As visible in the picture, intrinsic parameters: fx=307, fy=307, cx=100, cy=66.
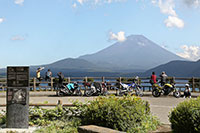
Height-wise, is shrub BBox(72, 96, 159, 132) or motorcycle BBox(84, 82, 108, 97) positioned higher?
motorcycle BBox(84, 82, 108, 97)

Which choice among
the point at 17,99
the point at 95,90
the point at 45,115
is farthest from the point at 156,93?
the point at 17,99

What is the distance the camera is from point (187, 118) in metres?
6.94

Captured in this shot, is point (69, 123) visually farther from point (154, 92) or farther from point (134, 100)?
point (154, 92)

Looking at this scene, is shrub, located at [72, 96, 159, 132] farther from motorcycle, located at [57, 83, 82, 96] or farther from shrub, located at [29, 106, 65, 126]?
motorcycle, located at [57, 83, 82, 96]

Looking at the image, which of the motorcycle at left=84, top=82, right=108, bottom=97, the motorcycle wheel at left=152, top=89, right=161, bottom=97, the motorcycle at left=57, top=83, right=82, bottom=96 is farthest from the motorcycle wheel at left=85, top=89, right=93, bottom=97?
the motorcycle wheel at left=152, top=89, right=161, bottom=97

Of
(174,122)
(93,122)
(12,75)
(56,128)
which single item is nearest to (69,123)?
(56,128)

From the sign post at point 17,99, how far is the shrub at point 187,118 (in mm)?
4393

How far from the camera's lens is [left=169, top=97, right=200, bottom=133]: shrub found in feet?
22.5

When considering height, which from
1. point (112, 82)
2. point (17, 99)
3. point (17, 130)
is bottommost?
point (17, 130)

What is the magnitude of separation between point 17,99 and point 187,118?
4.97 meters

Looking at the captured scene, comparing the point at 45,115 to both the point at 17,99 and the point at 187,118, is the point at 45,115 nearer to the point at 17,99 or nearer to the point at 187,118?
the point at 17,99

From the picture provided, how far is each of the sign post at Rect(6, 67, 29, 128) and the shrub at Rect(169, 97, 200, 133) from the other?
4393mm

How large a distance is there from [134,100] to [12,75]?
3.75 m

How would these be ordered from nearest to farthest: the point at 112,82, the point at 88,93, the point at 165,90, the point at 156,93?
the point at 165,90
the point at 156,93
the point at 88,93
the point at 112,82
